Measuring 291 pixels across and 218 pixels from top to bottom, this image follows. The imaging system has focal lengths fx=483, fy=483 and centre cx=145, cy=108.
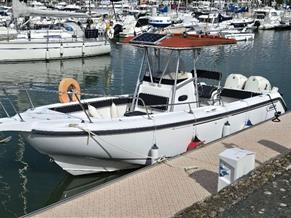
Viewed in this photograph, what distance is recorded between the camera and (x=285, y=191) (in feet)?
22.9

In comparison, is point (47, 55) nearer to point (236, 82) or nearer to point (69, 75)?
point (69, 75)

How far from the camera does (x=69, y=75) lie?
25141 millimetres

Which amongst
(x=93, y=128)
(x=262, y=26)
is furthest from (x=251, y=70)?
(x=262, y=26)

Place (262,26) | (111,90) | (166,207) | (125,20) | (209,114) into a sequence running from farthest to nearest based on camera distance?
(262,26), (125,20), (111,90), (209,114), (166,207)

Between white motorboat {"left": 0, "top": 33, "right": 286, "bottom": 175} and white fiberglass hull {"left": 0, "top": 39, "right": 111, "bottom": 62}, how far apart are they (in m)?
16.4

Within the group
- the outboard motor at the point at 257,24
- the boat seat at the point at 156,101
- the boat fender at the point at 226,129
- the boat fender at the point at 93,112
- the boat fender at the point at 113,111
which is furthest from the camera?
the outboard motor at the point at 257,24

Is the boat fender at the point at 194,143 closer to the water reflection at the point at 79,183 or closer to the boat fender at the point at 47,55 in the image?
the water reflection at the point at 79,183

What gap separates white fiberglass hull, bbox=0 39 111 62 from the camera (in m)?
27.3

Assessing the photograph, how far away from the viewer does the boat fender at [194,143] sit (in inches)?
399

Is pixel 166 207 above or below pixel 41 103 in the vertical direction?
above

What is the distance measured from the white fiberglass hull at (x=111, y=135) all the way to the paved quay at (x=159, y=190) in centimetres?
95

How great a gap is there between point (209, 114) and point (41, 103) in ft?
28.3

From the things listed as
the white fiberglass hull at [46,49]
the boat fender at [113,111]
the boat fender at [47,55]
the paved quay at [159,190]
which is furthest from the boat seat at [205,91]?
the boat fender at [47,55]

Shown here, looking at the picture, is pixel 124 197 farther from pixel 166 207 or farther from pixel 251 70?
pixel 251 70
